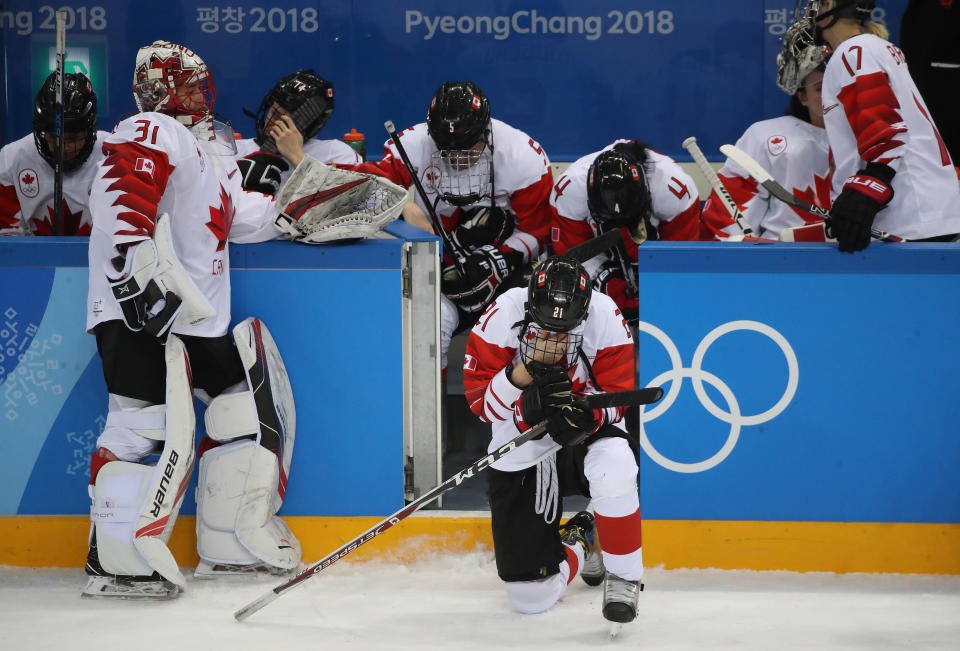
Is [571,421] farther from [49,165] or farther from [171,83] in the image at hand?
[49,165]

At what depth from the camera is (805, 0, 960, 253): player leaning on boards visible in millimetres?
2977

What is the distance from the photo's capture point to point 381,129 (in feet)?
18.0

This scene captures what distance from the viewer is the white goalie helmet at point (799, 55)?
3.58m

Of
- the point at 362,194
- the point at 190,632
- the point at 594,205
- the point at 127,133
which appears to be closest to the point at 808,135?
the point at 594,205

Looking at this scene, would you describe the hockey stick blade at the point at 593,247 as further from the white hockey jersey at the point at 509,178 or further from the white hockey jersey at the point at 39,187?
the white hockey jersey at the point at 39,187

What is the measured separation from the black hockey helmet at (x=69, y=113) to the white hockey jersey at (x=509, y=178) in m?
0.93

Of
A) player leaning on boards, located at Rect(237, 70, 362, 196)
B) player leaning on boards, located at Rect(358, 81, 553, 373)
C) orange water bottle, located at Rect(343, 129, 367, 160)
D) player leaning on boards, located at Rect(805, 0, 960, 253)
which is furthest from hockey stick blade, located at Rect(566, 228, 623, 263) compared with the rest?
orange water bottle, located at Rect(343, 129, 367, 160)

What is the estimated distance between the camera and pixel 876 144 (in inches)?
119

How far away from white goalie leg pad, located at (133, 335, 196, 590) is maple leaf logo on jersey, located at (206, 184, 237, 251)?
0.96ft

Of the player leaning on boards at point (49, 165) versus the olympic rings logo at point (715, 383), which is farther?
the player leaning on boards at point (49, 165)

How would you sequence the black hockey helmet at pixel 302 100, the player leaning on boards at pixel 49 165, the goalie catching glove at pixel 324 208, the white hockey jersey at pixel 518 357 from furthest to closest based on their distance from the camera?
the black hockey helmet at pixel 302 100, the player leaning on boards at pixel 49 165, the goalie catching glove at pixel 324 208, the white hockey jersey at pixel 518 357

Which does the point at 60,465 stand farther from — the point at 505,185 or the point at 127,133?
the point at 505,185

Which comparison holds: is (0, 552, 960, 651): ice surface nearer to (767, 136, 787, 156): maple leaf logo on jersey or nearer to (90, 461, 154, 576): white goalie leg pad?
(90, 461, 154, 576): white goalie leg pad

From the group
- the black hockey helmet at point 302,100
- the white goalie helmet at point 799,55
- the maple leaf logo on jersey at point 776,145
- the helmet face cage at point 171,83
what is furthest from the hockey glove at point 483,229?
the helmet face cage at point 171,83
